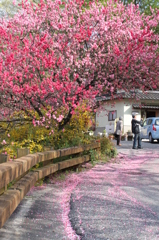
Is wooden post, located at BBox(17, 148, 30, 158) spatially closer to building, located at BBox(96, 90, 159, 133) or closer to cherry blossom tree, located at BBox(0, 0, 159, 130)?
cherry blossom tree, located at BBox(0, 0, 159, 130)

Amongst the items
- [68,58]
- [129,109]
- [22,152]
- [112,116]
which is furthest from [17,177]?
[112,116]

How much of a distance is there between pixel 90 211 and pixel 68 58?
6.13 m

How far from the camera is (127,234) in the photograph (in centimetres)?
435

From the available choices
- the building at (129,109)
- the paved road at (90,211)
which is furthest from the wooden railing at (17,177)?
the building at (129,109)

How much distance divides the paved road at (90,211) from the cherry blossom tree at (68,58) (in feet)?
7.58

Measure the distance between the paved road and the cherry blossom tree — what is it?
7.58 ft

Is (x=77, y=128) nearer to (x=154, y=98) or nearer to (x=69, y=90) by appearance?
(x=69, y=90)

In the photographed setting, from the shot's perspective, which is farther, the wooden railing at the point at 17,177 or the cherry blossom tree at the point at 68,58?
the cherry blossom tree at the point at 68,58

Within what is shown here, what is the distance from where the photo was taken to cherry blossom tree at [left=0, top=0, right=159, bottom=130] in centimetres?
955

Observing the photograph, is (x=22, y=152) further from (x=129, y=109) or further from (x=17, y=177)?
(x=129, y=109)

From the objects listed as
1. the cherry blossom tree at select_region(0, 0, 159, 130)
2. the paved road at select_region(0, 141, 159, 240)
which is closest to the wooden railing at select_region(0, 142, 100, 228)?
the paved road at select_region(0, 141, 159, 240)

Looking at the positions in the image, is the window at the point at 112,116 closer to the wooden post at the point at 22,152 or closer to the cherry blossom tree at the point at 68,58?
the cherry blossom tree at the point at 68,58

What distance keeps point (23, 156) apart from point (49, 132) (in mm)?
3860

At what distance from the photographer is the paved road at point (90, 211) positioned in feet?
14.5
